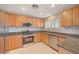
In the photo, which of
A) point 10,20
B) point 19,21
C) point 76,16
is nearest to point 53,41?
point 76,16

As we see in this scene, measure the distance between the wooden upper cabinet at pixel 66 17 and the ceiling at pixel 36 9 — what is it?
0.07 m

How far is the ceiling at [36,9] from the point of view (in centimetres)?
115

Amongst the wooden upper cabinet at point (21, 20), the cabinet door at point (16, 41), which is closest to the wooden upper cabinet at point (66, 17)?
the wooden upper cabinet at point (21, 20)

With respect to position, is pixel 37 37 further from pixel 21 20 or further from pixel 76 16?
pixel 76 16

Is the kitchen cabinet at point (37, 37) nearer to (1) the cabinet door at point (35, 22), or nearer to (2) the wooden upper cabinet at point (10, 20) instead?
(1) the cabinet door at point (35, 22)

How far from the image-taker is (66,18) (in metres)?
1.25

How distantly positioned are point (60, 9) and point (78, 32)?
38 centimetres

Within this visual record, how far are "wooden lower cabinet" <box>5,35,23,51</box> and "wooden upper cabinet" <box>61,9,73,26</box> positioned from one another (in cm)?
66

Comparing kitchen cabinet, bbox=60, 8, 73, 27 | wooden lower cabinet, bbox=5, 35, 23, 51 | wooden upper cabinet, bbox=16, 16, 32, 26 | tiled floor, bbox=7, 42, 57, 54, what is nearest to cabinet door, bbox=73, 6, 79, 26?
kitchen cabinet, bbox=60, 8, 73, 27

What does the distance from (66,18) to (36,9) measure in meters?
0.43

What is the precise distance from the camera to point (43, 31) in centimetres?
137

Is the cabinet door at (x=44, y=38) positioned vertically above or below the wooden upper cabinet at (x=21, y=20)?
below

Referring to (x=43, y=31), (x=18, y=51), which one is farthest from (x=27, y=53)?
(x=43, y=31)
